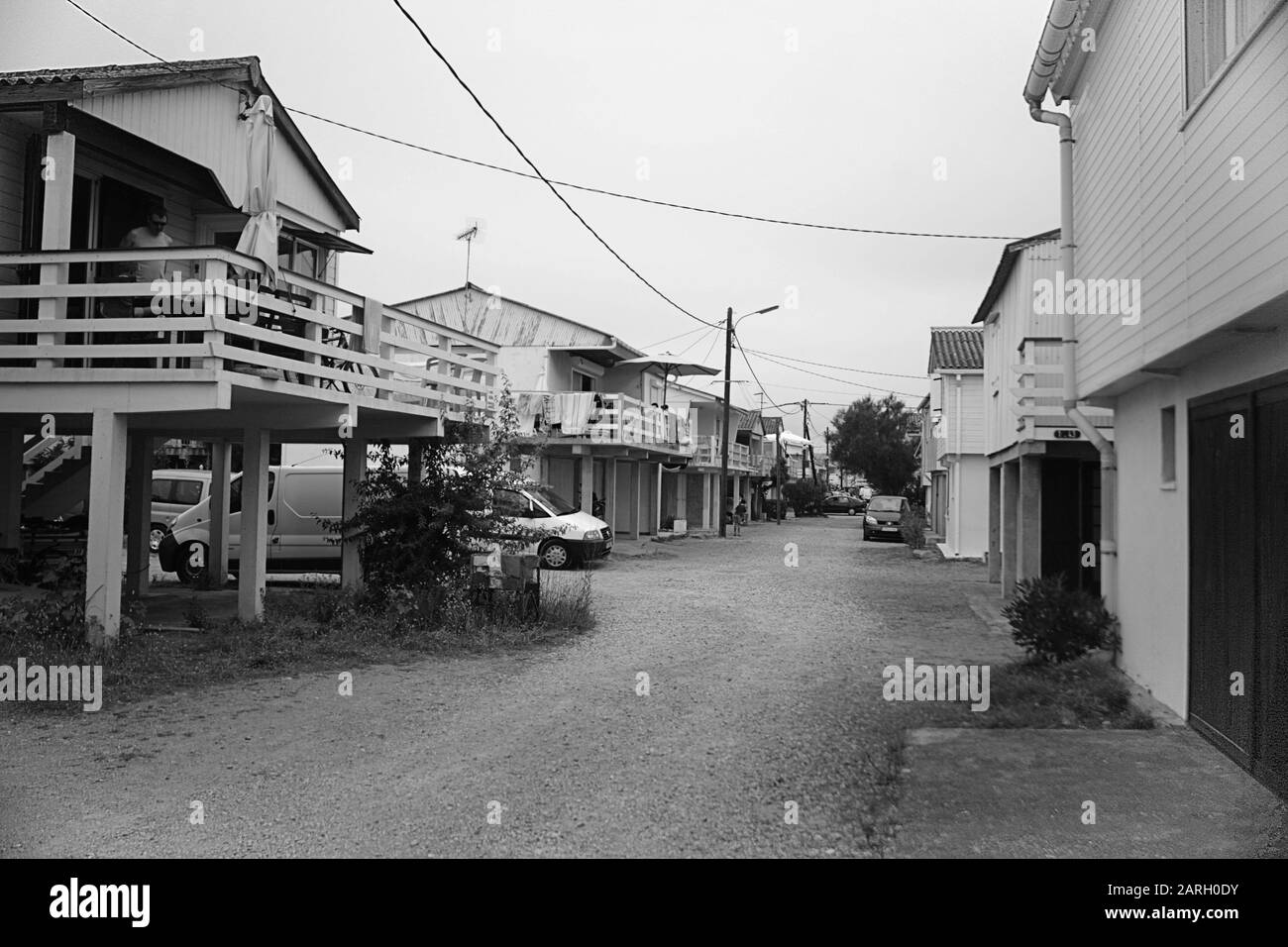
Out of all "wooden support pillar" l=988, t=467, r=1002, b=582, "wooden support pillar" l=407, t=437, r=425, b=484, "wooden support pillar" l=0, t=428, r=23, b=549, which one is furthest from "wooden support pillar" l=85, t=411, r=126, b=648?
"wooden support pillar" l=988, t=467, r=1002, b=582

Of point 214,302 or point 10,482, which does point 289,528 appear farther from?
point 214,302

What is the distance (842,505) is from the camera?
73.4 meters

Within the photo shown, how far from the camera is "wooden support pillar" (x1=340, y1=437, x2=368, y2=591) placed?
13086mm

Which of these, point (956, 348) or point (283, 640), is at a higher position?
point (956, 348)

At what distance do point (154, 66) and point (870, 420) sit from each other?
62.0 m

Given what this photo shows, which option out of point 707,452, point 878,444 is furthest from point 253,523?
point 878,444

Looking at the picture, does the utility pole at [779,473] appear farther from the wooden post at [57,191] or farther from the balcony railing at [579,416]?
the wooden post at [57,191]

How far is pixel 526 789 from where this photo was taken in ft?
20.4

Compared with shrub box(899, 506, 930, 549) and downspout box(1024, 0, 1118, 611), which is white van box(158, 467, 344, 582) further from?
shrub box(899, 506, 930, 549)

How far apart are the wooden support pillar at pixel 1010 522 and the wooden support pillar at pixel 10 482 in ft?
46.4

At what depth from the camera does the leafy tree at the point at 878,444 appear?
6756 cm

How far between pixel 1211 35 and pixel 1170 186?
1062mm

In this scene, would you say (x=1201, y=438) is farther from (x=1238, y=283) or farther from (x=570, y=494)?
(x=570, y=494)

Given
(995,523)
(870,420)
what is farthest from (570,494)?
(870,420)
